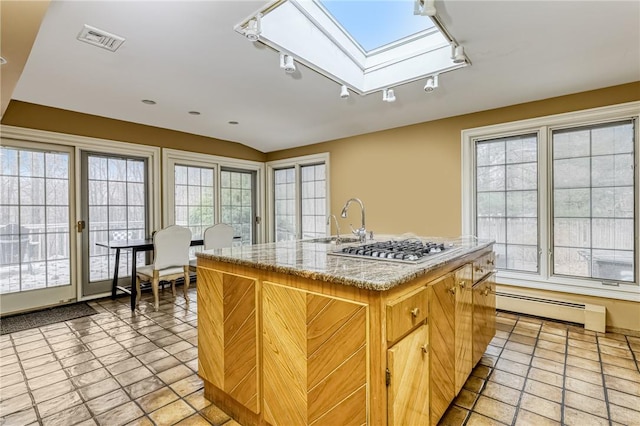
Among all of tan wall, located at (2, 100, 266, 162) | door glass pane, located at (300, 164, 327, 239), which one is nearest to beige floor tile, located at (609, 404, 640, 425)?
door glass pane, located at (300, 164, 327, 239)

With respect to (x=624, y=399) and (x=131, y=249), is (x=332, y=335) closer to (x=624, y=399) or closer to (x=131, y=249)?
(x=624, y=399)

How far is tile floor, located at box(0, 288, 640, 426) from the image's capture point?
6.06 ft

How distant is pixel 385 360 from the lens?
4.09ft

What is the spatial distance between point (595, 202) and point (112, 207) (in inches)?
228

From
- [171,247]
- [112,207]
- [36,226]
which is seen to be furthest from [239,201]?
[36,226]

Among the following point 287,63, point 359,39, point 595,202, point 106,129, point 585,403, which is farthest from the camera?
point 106,129

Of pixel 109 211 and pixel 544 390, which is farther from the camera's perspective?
pixel 109 211

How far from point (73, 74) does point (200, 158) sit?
2.32 m

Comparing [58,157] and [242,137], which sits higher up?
[242,137]

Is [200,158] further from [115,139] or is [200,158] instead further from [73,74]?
[73,74]

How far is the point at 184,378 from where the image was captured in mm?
2258

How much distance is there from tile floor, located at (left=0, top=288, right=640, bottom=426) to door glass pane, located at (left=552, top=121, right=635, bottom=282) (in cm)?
68

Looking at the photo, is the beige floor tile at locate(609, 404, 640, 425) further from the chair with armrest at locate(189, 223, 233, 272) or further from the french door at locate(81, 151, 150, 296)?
the french door at locate(81, 151, 150, 296)

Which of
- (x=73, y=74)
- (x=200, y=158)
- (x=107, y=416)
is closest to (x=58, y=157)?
(x=73, y=74)
